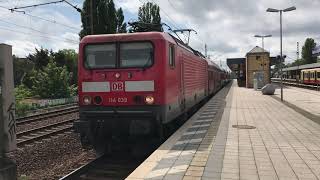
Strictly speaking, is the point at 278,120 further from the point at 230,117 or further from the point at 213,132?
the point at 213,132

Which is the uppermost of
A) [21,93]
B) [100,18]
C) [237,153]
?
[100,18]

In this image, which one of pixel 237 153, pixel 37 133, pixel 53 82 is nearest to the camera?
pixel 237 153

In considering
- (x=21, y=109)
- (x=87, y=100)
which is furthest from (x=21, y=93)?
(x=87, y=100)

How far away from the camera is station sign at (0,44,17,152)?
5301mm

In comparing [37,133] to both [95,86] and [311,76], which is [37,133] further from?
[311,76]

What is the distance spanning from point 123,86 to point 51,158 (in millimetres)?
2555

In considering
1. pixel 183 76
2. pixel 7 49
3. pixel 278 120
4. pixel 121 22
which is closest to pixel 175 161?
pixel 7 49

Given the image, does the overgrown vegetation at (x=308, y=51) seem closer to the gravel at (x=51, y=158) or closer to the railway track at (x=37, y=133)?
the railway track at (x=37, y=133)

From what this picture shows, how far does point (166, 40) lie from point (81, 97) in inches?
95.5

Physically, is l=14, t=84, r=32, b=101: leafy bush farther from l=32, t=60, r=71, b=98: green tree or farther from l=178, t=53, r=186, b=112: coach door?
l=178, t=53, r=186, b=112: coach door

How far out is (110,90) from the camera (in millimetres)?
10062

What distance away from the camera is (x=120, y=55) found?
10141 mm

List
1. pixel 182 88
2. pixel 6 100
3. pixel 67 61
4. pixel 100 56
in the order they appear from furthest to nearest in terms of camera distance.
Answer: pixel 67 61, pixel 182 88, pixel 100 56, pixel 6 100

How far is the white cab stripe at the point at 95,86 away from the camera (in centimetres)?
1010
